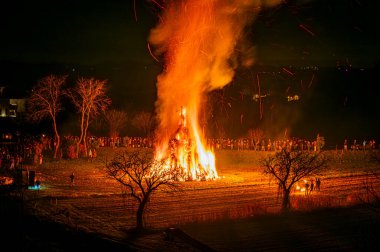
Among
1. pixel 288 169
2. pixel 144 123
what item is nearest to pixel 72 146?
pixel 144 123

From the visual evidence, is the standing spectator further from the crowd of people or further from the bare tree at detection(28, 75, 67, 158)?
the bare tree at detection(28, 75, 67, 158)

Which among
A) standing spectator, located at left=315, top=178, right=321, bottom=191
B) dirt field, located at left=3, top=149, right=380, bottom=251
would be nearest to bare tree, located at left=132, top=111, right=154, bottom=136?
dirt field, located at left=3, top=149, right=380, bottom=251

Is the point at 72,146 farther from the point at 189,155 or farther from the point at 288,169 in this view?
the point at 288,169

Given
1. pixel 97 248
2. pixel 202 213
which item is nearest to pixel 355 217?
pixel 202 213

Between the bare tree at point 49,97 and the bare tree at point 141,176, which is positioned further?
the bare tree at point 49,97

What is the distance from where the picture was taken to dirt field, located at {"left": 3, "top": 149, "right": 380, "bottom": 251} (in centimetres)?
2161

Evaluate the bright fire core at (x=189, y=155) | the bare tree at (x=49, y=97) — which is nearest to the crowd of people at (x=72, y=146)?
the bare tree at (x=49, y=97)

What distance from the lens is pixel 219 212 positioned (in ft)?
90.4

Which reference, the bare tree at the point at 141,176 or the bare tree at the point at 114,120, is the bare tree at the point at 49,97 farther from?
the bare tree at the point at 141,176

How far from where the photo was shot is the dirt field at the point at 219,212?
21.6 meters

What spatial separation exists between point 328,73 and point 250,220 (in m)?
113

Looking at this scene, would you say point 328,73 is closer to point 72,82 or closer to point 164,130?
point 72,82

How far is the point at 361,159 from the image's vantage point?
170 feet

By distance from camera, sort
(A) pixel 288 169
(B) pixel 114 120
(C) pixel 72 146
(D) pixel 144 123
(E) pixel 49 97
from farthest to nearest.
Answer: (D) pixel 144 123 < (B) pixel 114 120 < (E) pixel 49 97 < (C) pixel 72 146 < (A) pixel 288 169
